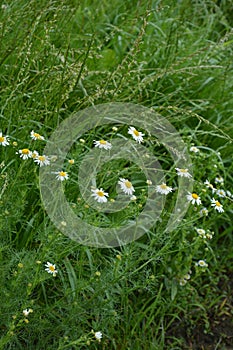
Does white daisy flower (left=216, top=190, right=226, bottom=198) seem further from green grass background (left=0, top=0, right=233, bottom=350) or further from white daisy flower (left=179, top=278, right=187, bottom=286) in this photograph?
white daisy flower (left=179, top=278, right=187, bottom=286)

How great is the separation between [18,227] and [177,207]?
2.16 feet

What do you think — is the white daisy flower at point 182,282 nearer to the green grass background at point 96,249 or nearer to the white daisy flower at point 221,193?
the green grass background at point 96,249

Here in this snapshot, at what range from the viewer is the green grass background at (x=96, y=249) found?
2078 millimetres

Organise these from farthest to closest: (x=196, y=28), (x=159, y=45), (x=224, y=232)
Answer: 1. (x=196, y=28)
2. (x=159, y=45)
3. (x=224, y=232)

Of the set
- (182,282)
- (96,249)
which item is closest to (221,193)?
(182,282)

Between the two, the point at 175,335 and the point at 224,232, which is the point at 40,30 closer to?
the point at 224,232

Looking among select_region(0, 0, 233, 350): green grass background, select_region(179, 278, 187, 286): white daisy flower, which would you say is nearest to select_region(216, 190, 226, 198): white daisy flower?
select_region(0, 0, 233, 350): green grass background

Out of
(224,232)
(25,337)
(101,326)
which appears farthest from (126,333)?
(224,232)

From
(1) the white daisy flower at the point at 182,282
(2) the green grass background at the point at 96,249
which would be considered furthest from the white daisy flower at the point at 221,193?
(1) the white daisy flower at the point at 182,282

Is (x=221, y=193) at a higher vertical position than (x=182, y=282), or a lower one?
higher

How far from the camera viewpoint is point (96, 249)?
7.91ft

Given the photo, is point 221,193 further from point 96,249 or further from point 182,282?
point 96,249

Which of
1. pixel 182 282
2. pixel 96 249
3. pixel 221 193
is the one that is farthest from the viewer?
pixel 182 282

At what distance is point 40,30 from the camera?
127 inches
